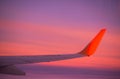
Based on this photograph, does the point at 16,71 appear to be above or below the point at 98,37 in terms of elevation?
below

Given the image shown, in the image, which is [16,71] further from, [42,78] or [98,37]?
[42,78]

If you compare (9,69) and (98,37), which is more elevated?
(98,37)

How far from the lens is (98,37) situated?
423cm

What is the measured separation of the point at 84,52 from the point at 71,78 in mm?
4037

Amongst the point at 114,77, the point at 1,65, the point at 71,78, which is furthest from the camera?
the point at 114,77

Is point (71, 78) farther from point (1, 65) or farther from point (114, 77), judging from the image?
point (1, 65)

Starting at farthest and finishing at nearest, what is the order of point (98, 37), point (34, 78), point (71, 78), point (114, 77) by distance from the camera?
point (114, 77) → point (71, 78) → point (34, 78) → point (98, 37)

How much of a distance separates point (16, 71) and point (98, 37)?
2085 millimetres

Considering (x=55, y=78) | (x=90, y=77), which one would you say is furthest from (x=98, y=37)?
(x=90, y=77)

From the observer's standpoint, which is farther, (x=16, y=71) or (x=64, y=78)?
(x=64, y=78)

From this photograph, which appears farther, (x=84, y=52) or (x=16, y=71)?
(x=84, y=52)

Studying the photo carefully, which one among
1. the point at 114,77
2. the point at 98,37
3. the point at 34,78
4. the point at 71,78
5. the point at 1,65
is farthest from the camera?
the point at 114,77

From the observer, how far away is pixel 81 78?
868cm

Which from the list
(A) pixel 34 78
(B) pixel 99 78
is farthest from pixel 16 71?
(B) pixel 99 78
